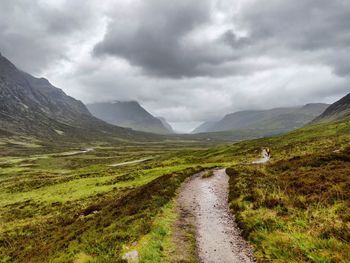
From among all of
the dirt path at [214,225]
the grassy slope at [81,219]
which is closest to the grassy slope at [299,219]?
the dirt path at [214,225]

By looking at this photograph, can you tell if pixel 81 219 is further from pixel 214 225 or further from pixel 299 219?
pixel 299 219

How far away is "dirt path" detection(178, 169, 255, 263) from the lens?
12.9 meters

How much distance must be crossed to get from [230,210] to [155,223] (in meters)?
6.10

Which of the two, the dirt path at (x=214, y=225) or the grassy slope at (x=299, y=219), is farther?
the dirt path at (x=214, y=225)

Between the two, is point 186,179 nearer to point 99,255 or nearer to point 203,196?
point 203,196

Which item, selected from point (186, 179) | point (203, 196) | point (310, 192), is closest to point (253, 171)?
point (186, 179)

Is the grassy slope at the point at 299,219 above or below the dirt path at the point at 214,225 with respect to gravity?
above

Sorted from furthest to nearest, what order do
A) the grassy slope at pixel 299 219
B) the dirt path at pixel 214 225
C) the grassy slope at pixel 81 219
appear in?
the grassy slope at pixel 81 219
the dirt path at pixel 214 225
the grassy slope at pixel 299 219

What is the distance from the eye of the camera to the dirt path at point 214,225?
12945 mm

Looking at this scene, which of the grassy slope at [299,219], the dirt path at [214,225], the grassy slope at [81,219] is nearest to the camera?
the grassy slope at [299,219]

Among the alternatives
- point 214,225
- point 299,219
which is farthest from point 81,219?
point 299,219

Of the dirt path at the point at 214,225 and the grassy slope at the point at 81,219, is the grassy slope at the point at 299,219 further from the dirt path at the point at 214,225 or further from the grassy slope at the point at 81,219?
the grassy slope at the point at 81,219

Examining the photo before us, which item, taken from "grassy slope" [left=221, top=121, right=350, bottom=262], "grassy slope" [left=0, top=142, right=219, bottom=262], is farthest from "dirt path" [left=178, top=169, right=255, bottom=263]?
"grassy slope" [left=0, top=142, right=219, bottom=262]

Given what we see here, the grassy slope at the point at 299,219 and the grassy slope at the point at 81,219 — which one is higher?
the grassy slope at the point at 299,219
